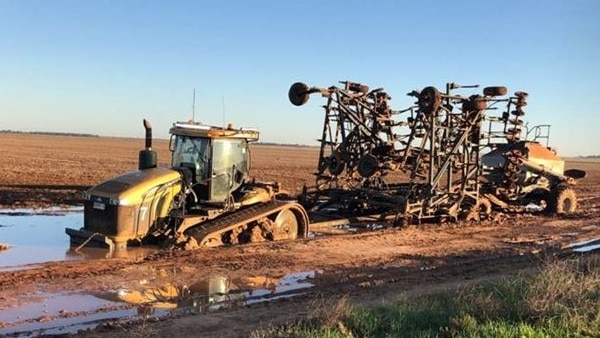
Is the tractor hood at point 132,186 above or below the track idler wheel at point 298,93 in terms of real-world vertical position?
below

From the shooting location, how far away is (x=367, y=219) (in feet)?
58.5

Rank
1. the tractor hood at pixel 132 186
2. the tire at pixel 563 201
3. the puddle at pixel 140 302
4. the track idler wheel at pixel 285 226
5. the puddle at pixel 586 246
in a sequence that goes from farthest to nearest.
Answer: the tire at pixel 563 201
the puddle at pixel 586 246
the track idler wheel at pixel 285 226
the tractor hood at pixel 132 186
the puddle at pixel 140 302

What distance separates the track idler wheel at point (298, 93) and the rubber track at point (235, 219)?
158 inches

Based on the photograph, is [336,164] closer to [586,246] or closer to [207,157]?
[207,157]

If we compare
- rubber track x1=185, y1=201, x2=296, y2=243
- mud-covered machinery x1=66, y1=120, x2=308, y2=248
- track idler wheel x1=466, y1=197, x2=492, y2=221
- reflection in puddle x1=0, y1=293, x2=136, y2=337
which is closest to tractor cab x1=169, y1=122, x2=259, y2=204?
mud-covered machinery x1=66, y1=120, x2=308, y2=248

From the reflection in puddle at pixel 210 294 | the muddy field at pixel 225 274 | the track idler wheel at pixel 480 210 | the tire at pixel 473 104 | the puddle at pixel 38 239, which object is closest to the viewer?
the muddy field at pixel 225 274

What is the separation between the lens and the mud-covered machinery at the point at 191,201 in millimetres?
11898

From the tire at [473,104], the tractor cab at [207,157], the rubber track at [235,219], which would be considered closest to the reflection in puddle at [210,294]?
the rubber track at [235,219]

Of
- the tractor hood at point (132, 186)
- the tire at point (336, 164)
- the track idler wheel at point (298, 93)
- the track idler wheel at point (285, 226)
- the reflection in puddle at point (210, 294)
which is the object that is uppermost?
the track idler wheel at point (298, 93)

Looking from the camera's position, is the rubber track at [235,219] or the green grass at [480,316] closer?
the green grass at [480,316]

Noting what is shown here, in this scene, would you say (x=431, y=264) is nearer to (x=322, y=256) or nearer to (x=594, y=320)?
(x=322, y=256)

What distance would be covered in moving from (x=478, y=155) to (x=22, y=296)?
1423 cm

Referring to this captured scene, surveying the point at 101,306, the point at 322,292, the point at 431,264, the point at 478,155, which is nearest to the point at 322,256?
the point at 431,264

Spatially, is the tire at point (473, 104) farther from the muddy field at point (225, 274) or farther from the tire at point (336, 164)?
the tire at point (336, 164)
